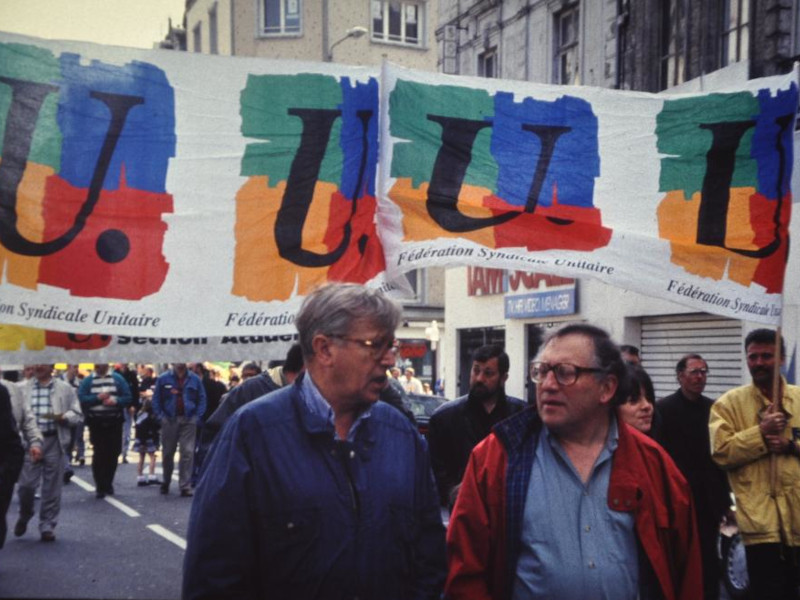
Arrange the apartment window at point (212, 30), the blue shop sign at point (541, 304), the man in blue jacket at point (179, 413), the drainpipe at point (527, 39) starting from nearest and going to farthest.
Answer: the man in blue jacket at point (179, 413) → the blue shop sign at point (541, 304) → the drainpipe at point (527, 39) → the apartment window at point (212, 30)

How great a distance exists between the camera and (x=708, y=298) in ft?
19.2

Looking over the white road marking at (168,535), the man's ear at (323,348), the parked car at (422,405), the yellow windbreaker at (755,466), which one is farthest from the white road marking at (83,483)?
the man's ear at (323,348)

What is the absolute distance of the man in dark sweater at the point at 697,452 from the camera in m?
7.29

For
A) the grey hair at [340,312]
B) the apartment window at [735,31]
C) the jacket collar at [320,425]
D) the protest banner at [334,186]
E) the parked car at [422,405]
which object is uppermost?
the apartment window at [735,31]

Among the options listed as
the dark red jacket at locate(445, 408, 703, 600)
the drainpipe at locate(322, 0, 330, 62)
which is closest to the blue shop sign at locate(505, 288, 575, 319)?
the dark red jacket at locate(445, 408, 703, 600)

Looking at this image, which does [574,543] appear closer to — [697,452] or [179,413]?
[697,452]

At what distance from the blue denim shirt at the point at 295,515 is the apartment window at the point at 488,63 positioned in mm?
22928

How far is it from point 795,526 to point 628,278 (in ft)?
5.51

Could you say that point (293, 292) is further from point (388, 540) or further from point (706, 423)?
point (706, 423)

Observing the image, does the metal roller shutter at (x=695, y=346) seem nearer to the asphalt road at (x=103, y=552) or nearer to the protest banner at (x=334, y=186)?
the asphalt road at (x=103, y=552)

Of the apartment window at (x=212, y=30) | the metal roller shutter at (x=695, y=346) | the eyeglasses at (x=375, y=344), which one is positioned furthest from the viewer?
the apartment window at (x=212, y=30)

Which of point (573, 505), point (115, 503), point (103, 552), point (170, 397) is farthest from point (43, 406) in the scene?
point (573, 505)

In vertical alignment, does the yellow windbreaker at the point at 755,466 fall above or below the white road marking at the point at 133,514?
above

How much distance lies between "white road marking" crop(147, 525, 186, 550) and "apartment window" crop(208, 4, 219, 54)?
3764 cm
